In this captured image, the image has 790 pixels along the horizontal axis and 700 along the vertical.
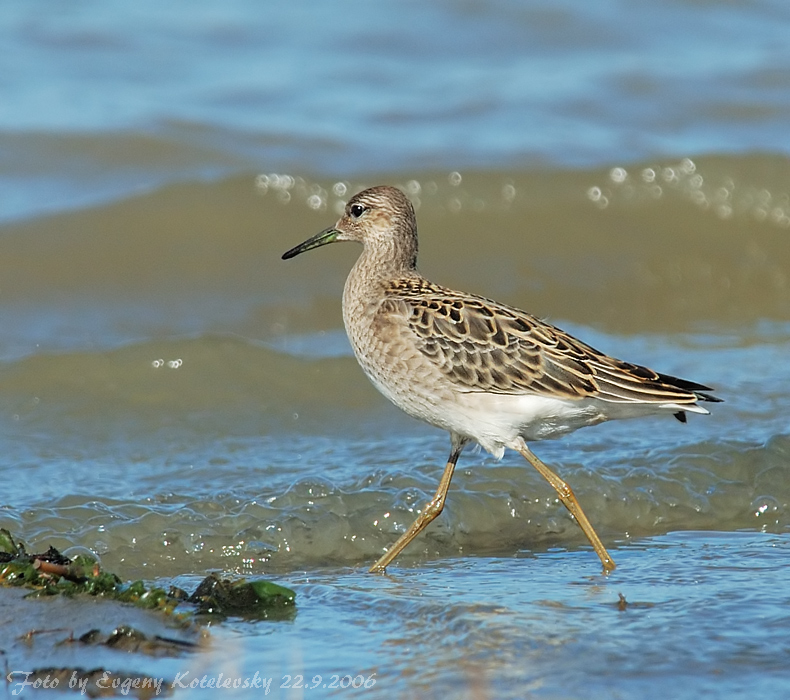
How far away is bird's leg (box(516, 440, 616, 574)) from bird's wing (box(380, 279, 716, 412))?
0.39 m

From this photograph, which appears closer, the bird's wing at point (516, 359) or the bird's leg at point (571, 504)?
the bird's wing at point (516, 359)

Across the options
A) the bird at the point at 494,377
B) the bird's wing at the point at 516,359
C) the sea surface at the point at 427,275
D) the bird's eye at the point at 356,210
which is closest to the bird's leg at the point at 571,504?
the bird at the point at 494,377

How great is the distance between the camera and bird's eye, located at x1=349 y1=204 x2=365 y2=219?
7.09 metres

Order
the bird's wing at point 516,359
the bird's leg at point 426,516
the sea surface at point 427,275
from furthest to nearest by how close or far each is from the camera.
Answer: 1. the bird's leg at point 426,516
2. the bird's wing at point 516,359
3. the sea surface at point 427,275

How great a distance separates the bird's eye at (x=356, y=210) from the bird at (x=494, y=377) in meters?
0.71

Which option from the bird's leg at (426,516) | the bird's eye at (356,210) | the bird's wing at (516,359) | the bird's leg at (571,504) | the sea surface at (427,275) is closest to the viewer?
the sea surface at (427,275)

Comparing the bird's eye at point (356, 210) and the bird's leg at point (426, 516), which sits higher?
the bird's eye at point (356, 210)

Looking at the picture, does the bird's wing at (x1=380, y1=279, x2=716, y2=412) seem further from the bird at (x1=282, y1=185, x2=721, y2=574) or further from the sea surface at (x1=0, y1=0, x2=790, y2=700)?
the sea surface at (x1=0, y1=0, x2=790, y2=700)

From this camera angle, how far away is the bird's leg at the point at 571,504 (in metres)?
6.19

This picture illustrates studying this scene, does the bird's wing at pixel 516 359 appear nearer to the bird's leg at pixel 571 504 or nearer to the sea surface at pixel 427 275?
the bird's leg at pixel 571 504

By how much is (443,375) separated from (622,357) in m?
3.96

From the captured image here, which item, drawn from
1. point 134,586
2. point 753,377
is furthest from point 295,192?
point 134,586

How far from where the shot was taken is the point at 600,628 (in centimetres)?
512

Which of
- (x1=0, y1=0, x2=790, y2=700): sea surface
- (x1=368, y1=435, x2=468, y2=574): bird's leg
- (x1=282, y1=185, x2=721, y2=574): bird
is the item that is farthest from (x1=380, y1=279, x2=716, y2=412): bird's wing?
(x1=0, y1=0, x2=790, y2=700): sea surface
